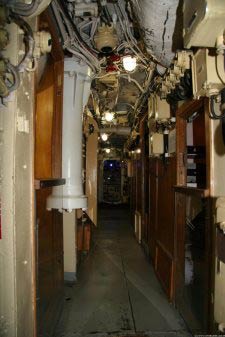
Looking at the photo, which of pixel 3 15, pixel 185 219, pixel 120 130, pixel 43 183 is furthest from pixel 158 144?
pixel 120 130

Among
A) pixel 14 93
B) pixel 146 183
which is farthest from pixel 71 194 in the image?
pixel 146 183

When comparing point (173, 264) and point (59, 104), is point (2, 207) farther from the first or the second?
point (173, 264)

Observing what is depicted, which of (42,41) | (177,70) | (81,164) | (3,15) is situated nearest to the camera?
(3,15)

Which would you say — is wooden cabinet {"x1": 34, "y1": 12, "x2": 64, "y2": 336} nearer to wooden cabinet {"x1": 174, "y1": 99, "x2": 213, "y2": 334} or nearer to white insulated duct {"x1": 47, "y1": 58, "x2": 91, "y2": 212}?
white insulated duct {"x1": 47, "y1": 58, "x2": 91, "y2": 212}

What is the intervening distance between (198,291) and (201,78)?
325cm

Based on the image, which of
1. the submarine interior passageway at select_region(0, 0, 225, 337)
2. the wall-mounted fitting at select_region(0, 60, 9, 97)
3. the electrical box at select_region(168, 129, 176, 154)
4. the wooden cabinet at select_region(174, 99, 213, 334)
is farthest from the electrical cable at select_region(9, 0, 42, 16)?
the electrical box at select_region(168, 129, 176, 154)

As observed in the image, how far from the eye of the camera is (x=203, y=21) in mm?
1612

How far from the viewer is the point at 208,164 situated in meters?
2.52

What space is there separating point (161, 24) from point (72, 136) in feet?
4.83

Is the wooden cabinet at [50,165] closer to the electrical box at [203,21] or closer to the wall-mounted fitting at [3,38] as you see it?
the wall-mounted fitting at [3,38]

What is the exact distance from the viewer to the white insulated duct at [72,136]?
2.81 meters

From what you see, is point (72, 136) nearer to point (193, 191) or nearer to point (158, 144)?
point (193, 191)

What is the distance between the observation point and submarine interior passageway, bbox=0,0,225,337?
1.66 metres

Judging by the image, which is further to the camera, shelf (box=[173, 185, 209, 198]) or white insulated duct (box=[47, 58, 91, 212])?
white insulated duct (box=[47, 58, 91, 212])
